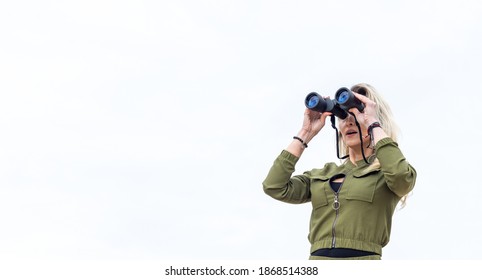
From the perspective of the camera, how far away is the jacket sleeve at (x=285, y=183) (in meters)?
4.01

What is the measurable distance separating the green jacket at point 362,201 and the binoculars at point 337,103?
33cm

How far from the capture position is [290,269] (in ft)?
12.5

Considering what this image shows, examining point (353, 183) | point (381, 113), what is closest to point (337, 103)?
point (381, 113)

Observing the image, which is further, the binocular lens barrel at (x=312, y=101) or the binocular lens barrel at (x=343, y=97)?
the binocular lens barrel at (x=312, y=101)

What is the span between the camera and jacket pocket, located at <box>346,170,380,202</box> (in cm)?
367

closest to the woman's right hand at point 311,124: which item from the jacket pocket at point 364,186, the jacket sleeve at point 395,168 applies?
the jacket pocket at point 364,186

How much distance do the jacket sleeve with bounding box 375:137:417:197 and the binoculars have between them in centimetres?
35

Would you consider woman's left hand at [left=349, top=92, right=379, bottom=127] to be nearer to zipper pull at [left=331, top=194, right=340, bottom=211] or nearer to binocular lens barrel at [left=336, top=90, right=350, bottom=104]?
binocular lens barrel at [left=336, top=90, right=350, bottom=104]

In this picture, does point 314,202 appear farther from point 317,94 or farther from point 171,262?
point 171,262

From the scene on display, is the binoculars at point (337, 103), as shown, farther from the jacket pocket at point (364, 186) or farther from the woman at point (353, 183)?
the jacket pocket at point (364, 186)

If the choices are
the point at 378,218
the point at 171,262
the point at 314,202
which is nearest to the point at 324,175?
the point at 314,202

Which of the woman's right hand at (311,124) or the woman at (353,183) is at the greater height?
the woman's right hand at (311,124)

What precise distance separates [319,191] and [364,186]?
0.98 ft

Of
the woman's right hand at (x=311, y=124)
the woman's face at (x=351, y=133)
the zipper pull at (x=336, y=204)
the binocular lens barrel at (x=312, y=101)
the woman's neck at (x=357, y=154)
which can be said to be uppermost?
the binocular lens barrel at (x=312, y=101)
